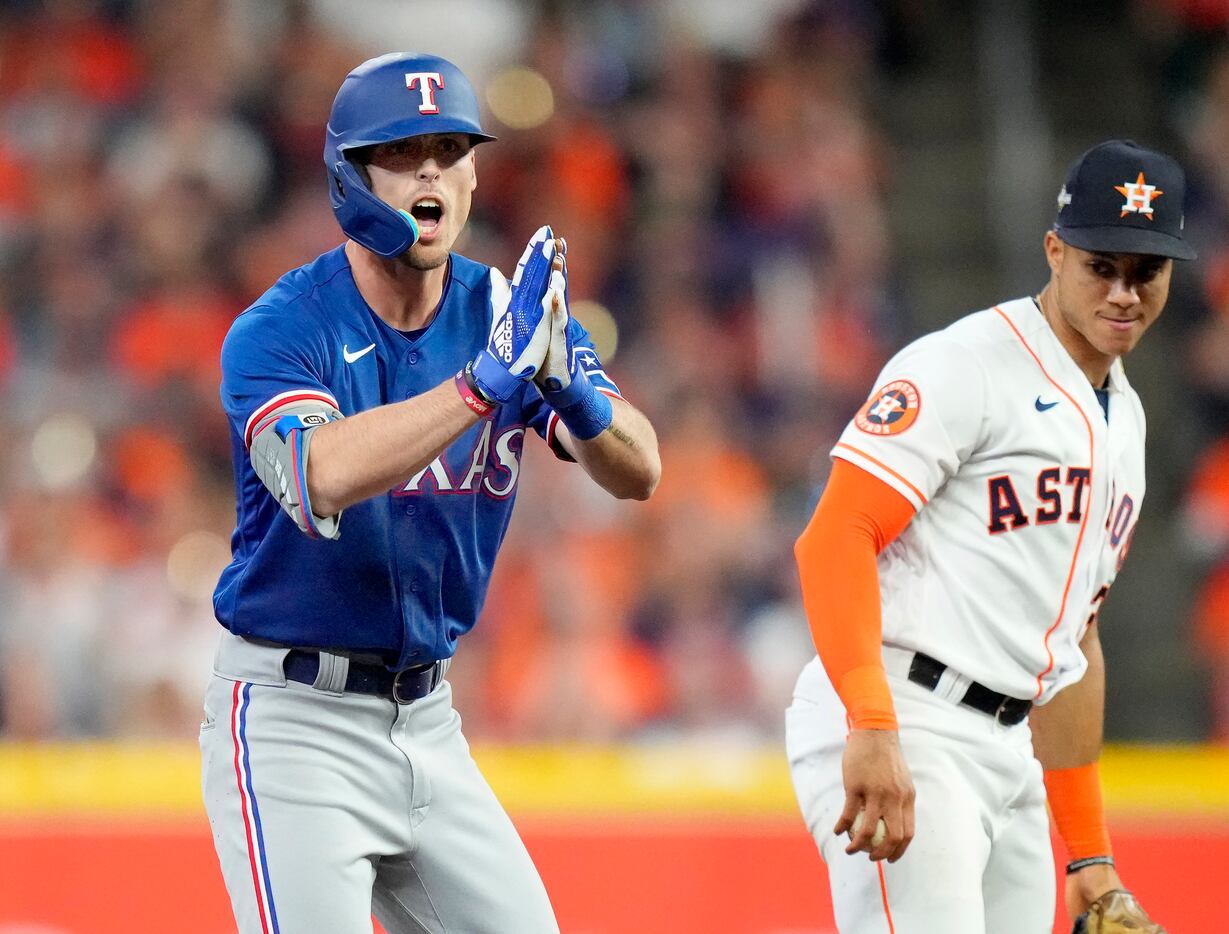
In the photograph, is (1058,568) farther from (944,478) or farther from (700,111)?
(700,111)

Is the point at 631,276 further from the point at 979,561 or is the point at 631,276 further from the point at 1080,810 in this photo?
the point at 979,561

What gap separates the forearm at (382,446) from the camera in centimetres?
298

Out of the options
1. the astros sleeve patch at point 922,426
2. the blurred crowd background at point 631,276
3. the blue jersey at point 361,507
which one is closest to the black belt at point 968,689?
the astros sleeve patch at point 922,426

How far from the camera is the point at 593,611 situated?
7.60m

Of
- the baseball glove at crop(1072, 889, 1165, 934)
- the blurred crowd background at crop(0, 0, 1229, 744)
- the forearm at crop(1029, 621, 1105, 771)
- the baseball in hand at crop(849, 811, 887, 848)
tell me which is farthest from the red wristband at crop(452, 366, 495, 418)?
the blurred crowd background at crop(0, 0, 1229, 744)

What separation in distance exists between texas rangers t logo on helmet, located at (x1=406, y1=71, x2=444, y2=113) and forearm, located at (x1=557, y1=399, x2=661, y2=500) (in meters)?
0.65

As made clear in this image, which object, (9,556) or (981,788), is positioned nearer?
(981,788)

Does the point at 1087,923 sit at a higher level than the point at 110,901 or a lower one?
higher

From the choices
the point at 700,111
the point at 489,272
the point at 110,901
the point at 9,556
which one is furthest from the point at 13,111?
the point at 489,272

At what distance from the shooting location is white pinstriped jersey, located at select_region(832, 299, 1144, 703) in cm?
340

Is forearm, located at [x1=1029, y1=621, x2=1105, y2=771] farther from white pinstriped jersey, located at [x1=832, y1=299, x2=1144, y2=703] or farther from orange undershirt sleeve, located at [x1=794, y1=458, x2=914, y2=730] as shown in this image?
orange undershirt sleeve, located at [x1=794, y1=458, x2=914, y2=730]

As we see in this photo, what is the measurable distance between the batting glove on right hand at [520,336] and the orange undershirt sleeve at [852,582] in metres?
0.69

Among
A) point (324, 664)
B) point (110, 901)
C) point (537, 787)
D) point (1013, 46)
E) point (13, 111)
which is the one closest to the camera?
point (324, 664)

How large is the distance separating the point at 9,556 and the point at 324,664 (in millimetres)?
4534
